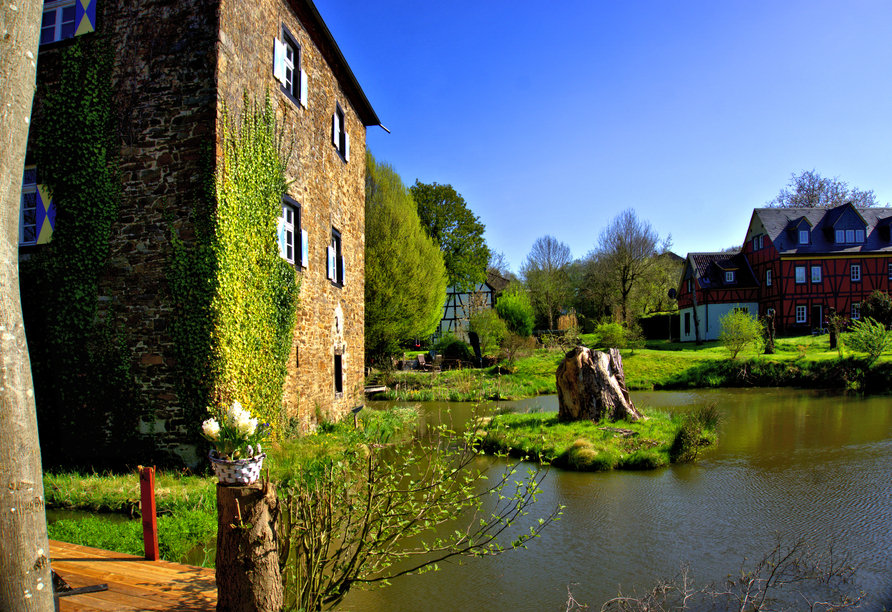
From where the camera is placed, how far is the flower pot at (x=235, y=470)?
9.91 ft

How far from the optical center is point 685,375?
21203mm

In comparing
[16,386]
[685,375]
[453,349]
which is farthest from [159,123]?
[685,375]

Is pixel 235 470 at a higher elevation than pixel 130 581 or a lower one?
higher

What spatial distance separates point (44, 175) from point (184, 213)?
2.50m

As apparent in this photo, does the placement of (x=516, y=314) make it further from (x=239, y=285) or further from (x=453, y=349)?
(x=239, y=285)

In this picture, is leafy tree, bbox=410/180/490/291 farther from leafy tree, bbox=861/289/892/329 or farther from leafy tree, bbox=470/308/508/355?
leafy tree, bbox=861/289/892/329

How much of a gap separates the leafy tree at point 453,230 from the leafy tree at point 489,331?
23.1 ft

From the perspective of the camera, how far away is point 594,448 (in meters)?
9.30

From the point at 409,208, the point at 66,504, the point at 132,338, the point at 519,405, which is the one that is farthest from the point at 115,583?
the point at 409,208

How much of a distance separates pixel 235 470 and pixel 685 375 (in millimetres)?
21285

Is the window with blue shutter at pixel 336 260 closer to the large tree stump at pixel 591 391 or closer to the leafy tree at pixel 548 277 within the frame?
the large tree stump at pixel 591 391

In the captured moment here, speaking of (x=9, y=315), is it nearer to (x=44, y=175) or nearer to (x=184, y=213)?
(x=184, y=213)

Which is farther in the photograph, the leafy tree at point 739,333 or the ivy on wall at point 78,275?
the leafy tree at point 739,333

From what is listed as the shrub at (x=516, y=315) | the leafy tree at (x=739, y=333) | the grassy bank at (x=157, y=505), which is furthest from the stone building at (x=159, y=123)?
the shrub at (x=516, y=315)
